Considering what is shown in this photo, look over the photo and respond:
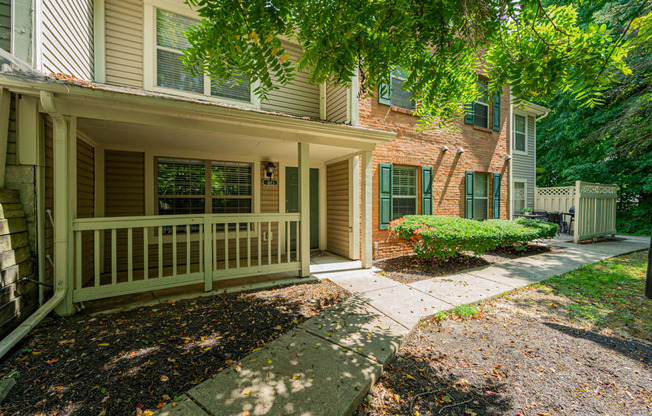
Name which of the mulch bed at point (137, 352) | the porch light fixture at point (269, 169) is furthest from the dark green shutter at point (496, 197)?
the mulch bed at point (137, 352)

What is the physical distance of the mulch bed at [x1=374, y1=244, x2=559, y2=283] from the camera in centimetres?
492

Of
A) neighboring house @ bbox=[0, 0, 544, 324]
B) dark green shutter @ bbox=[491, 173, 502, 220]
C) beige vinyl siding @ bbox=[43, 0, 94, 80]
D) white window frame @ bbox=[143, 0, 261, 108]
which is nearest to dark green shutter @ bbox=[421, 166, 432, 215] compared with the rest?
neighboring house @ bbox=[0, 0, 544, 324]

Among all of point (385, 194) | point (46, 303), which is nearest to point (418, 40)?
point (385, 194)

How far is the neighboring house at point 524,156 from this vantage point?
10.2 m

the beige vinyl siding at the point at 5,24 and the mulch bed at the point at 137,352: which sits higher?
the beige vinyl siding at the point at 5,24

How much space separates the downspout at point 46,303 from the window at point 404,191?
19.8ft

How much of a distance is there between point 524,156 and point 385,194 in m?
8.04

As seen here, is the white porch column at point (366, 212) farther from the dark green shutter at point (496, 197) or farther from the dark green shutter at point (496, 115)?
the dark green shutter at point (496, 115)

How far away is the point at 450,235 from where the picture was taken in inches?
197

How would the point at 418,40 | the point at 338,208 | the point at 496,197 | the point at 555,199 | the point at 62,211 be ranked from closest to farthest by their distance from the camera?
1. the point at 418,40
2. the point at 62,211
3. the point at 338,208
4. the point at 496,197
5. the point at 555,199

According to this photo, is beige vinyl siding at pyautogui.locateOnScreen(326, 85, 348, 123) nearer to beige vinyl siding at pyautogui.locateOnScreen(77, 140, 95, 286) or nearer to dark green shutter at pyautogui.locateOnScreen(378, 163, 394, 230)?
dark green shutter at pyautogui.locateOnScreen(378, 163, 394, 230)

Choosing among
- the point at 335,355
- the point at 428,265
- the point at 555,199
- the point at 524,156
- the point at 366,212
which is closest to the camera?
the point at 335,355

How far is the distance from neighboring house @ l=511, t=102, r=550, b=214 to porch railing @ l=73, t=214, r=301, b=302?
390 inches

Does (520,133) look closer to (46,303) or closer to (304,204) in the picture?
(304,204)
